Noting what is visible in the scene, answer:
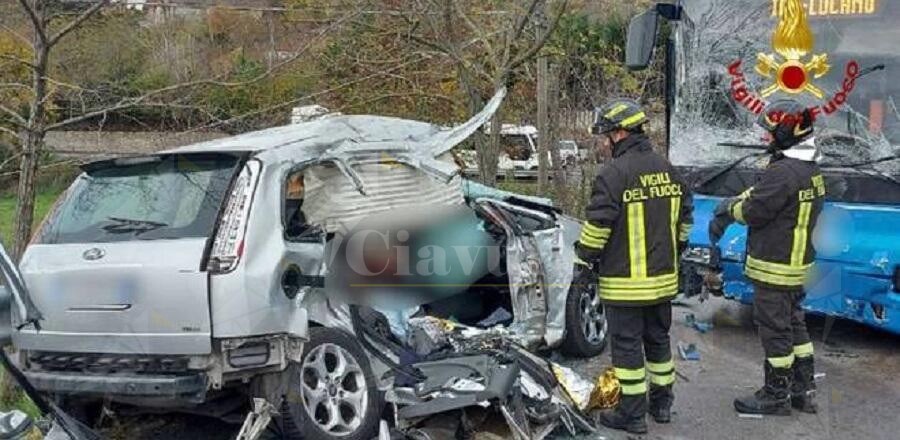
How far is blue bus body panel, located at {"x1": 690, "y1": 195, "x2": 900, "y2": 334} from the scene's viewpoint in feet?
19.2

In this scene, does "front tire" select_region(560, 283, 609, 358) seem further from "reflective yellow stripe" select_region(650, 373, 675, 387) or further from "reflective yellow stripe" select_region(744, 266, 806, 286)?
"reflective yellow stripe" select_region(744, 266, 806, 286)

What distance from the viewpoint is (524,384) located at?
4.82 m

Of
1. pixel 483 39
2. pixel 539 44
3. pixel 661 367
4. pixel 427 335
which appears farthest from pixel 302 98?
pixel 661 367

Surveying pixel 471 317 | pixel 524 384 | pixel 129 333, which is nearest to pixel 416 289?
pixel 471 317

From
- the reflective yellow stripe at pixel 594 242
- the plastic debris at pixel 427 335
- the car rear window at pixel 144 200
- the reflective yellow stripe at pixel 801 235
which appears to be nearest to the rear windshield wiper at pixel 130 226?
the car rear window at pixel 144 200

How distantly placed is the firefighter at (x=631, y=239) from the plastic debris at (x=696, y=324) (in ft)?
8.65

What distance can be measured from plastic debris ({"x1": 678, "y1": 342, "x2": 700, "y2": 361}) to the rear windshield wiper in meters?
4.07

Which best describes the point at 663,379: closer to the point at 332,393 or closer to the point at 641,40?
the point at 332,393

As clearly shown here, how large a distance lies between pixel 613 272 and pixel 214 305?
7.09 feet

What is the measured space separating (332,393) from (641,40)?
11.2 ft

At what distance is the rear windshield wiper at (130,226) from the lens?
14.4 ft

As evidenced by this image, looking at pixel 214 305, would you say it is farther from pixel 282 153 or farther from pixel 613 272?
pixel 613 272

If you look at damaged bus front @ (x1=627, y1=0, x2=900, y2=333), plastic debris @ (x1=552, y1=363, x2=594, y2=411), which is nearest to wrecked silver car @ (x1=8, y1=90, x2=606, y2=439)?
plastic debris @ (x1=552, y1=363, x2=594, y2=411)

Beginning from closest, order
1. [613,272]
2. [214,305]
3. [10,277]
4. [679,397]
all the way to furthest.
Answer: [10,277]
[214,305]
[613,272]
[679,397]
